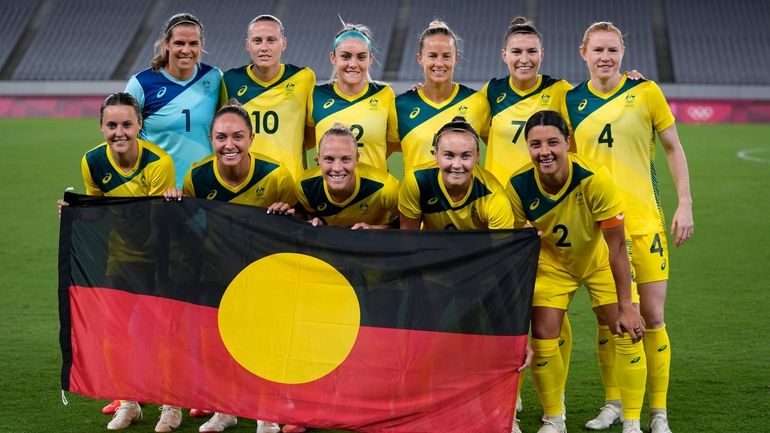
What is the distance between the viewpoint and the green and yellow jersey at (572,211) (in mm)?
4414

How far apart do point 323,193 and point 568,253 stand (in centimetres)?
117

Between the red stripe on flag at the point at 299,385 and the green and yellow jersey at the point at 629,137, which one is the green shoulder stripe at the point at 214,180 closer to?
the red stripe on flag at the point at 299,385

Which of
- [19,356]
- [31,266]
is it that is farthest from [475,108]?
[31,266]

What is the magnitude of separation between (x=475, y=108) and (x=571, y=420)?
64.6 inches

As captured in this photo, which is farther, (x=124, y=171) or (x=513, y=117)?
(x=513, y=117)

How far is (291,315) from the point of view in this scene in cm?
457

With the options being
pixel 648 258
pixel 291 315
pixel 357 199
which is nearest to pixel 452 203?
pixel 357 199

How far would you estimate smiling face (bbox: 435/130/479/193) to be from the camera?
14.6ft

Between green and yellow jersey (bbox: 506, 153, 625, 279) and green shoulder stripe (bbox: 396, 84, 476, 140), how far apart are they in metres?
0.82

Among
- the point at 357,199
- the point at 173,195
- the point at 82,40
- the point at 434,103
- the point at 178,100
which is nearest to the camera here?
the point at 173,195

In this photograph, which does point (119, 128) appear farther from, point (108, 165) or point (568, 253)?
point (568, 253)

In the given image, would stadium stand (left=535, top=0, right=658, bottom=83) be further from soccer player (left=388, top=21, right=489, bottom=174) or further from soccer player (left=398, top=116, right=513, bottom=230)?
soccer player (left=398, top=116, right=513, bottom=230)

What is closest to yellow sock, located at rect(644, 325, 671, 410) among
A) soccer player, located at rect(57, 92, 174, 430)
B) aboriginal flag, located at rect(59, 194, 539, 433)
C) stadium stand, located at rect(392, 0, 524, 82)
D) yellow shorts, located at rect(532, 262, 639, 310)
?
yellow shorts, located at rect(532, 262, 639, 310)

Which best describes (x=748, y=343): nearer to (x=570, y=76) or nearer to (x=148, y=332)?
(x=148, y=332)
